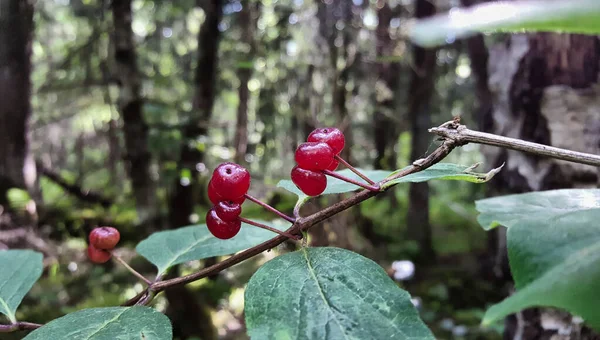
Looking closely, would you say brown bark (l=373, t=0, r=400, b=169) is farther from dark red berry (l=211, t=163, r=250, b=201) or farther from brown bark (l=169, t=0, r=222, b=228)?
dark red berry (l=211, t=163, r=250, b=201)

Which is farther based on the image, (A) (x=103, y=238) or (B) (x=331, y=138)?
(A) (x=103, y=238)

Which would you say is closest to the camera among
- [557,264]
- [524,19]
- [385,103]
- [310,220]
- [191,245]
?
[524,19]

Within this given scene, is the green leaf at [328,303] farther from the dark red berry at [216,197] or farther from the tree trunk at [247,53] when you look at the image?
the tree trunk at [247,53]

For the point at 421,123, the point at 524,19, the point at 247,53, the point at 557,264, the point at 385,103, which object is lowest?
the point at 421,123

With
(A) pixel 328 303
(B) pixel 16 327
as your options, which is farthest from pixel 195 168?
(A) pixel 328 303

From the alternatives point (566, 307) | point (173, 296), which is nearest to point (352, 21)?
point (173, 296)

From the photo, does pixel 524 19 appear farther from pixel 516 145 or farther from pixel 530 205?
pixel 530 205

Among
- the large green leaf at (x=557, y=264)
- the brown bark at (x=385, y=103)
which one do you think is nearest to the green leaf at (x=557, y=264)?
the large green leaf at (x=557, y=264)
